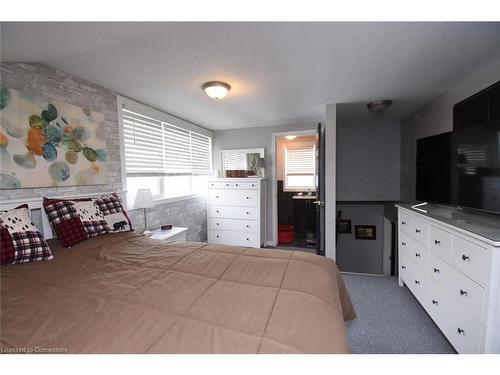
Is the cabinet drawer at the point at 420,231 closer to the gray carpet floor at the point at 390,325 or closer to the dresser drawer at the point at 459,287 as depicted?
the dresser drawer at the point at 459,287

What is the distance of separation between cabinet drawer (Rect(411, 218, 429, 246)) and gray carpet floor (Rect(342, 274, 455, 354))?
2.23ft

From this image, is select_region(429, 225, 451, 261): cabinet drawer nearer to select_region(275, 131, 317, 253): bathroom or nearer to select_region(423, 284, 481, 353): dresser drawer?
select_region(423, 284, 481, 353): dresser drawer

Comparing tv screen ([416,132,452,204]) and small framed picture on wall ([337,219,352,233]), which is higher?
tv screen ([416,132,452,204])

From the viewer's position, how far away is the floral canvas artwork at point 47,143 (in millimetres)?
1559

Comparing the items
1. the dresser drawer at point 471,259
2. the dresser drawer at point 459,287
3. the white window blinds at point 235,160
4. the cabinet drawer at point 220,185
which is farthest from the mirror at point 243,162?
the dresser drawer at point 471,259

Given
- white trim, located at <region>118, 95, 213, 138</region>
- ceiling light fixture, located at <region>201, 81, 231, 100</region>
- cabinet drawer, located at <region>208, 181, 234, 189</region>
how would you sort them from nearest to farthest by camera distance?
1. ceiling light fixture, located at <region>201, 81, 231, 100</region>
2. white trim, located at <region>118, 95, 213, 138</region>
3. cabinet drawer, located at <region>208, 181, 234, 189</region>

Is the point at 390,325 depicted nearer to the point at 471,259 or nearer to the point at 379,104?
the point at 471,259

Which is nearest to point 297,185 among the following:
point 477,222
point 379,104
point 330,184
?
point 330,184

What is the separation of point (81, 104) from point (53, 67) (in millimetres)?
333

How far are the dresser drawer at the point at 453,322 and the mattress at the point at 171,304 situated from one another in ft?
2.41

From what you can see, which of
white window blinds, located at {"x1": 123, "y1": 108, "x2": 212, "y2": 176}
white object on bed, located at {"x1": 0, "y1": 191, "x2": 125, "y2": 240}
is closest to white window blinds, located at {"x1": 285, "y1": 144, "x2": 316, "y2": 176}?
white window blinds, located at {"x1": 123, "y1": 108, "x2": 212, "y2": 176}

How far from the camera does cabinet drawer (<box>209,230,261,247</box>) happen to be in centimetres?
358
